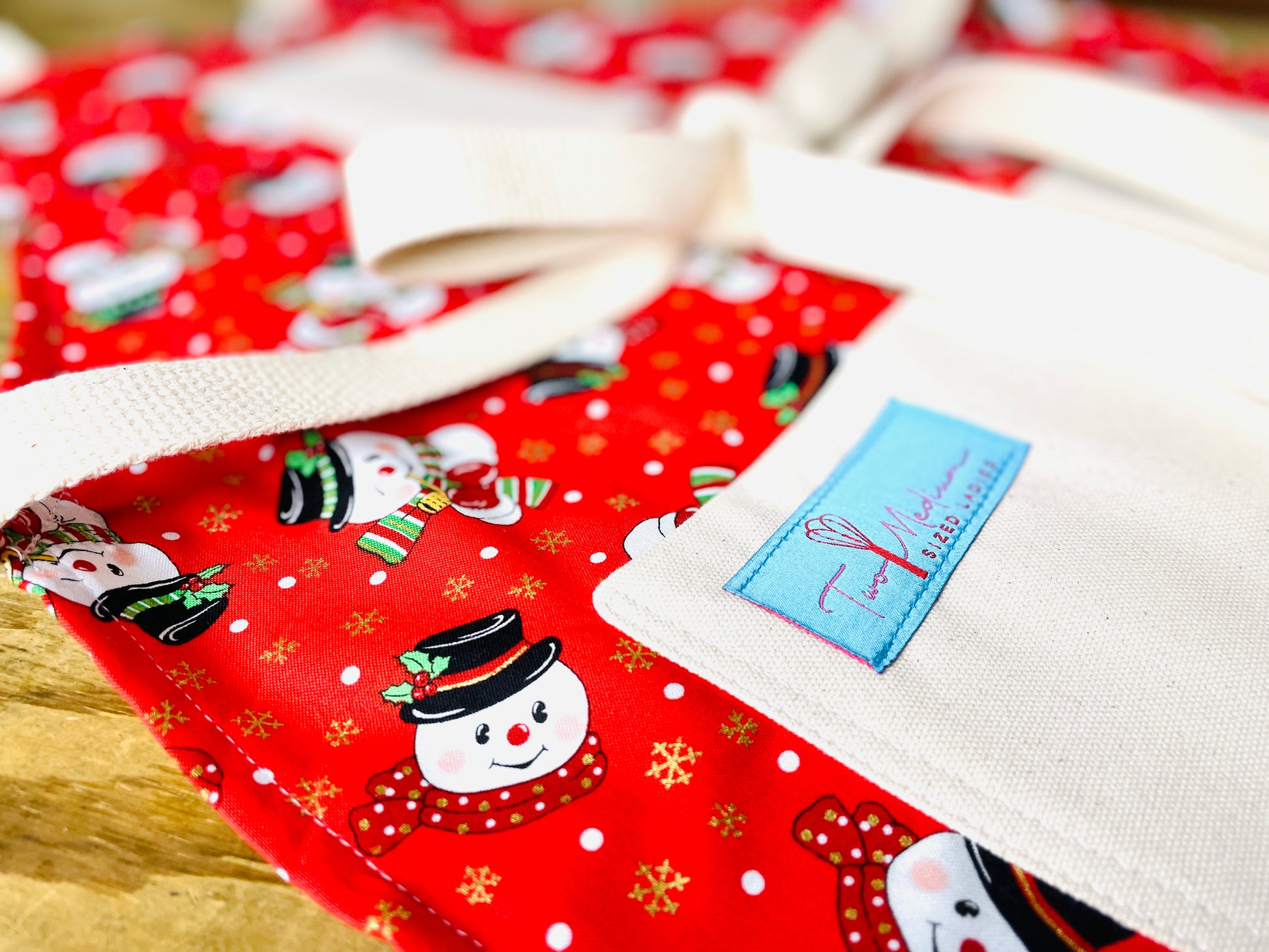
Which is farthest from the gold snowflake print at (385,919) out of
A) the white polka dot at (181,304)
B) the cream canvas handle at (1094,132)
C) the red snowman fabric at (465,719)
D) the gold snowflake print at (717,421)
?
the cream canvas handle at (1094,132)

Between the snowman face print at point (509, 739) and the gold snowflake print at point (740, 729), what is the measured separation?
4 centimetres

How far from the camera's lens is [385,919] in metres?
0.25

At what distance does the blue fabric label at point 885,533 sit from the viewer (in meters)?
0.29

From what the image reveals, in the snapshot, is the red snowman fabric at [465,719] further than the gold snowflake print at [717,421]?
No

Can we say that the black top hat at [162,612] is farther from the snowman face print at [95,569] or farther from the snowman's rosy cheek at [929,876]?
the snowman's rosy cheek at [929,876]

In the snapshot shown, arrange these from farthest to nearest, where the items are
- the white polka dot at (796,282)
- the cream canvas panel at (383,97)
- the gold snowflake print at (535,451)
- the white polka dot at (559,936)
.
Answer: the cream canvas panel at (383,97)
the white polka dot at (796,282)
the gold snowflake print at (535,451)
the white polka dot at (559,936)

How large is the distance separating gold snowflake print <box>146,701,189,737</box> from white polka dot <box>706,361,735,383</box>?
252 millimetres

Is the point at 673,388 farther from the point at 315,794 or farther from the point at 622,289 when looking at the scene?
the point at 315,794

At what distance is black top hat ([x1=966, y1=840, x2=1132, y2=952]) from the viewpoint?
0.80 ft

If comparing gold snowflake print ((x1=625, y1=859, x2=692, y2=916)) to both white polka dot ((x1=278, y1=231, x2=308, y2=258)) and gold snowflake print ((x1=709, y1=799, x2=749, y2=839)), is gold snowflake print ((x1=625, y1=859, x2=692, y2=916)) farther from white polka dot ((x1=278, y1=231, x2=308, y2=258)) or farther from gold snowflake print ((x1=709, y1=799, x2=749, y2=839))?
white polka dot ((x1=278, y1=231, x2=308, y2=258))

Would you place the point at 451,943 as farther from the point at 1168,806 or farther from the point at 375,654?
the point at 1168,806

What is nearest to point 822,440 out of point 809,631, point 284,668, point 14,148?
point 809,631

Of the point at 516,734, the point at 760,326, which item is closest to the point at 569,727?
the point at 516,734

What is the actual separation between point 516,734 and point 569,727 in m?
0.02
